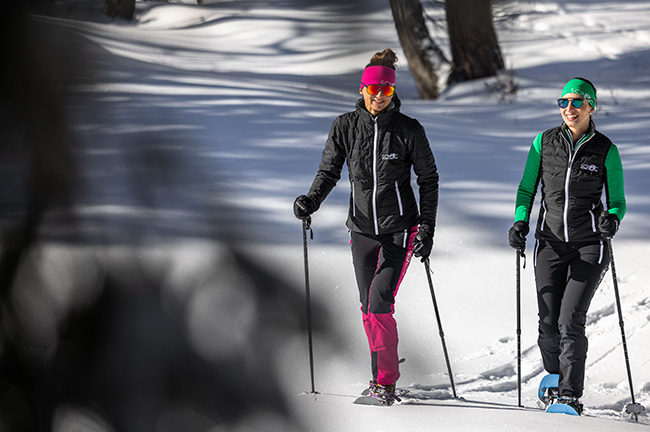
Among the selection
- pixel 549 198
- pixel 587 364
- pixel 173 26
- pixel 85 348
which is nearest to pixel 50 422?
pixel 85 348

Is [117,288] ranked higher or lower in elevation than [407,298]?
higher

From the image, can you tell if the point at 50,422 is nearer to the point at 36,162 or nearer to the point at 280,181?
the point at 36,162

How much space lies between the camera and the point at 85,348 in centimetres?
36

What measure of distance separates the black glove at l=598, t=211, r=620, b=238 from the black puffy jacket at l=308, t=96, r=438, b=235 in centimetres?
67

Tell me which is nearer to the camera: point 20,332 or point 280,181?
point 20,332

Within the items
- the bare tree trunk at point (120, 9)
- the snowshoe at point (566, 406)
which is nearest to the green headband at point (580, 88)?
the snowshoe at point (566, 406)

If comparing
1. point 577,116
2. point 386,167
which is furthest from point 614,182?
point 386,167

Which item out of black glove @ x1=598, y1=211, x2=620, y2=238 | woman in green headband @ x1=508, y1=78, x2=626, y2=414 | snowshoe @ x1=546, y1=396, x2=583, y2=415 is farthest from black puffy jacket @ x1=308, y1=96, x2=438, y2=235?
snowshoe @ x1=546, y1=396, x2=583, y2=415

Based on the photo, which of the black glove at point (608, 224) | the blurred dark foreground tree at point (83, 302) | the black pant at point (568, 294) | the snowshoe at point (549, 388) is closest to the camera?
the blurred dark foreground tree at point (83, 302)

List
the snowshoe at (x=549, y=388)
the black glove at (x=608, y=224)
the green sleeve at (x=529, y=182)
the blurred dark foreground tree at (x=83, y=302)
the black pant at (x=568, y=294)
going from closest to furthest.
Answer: the blurred dark foreground tree at (x=83, y=302), the black glove at (x=608, y=224), the black pant at (x=568, y=294), the green sleeve at (x=529, y=182), the snowshoe at (x=549, y=388)

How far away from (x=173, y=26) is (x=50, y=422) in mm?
290

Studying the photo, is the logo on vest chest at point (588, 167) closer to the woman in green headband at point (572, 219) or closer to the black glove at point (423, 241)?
the woman in green headband at point (572, 219)

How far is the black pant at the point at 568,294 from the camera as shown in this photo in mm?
3002

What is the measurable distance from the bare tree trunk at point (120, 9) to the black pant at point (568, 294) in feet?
9.28
